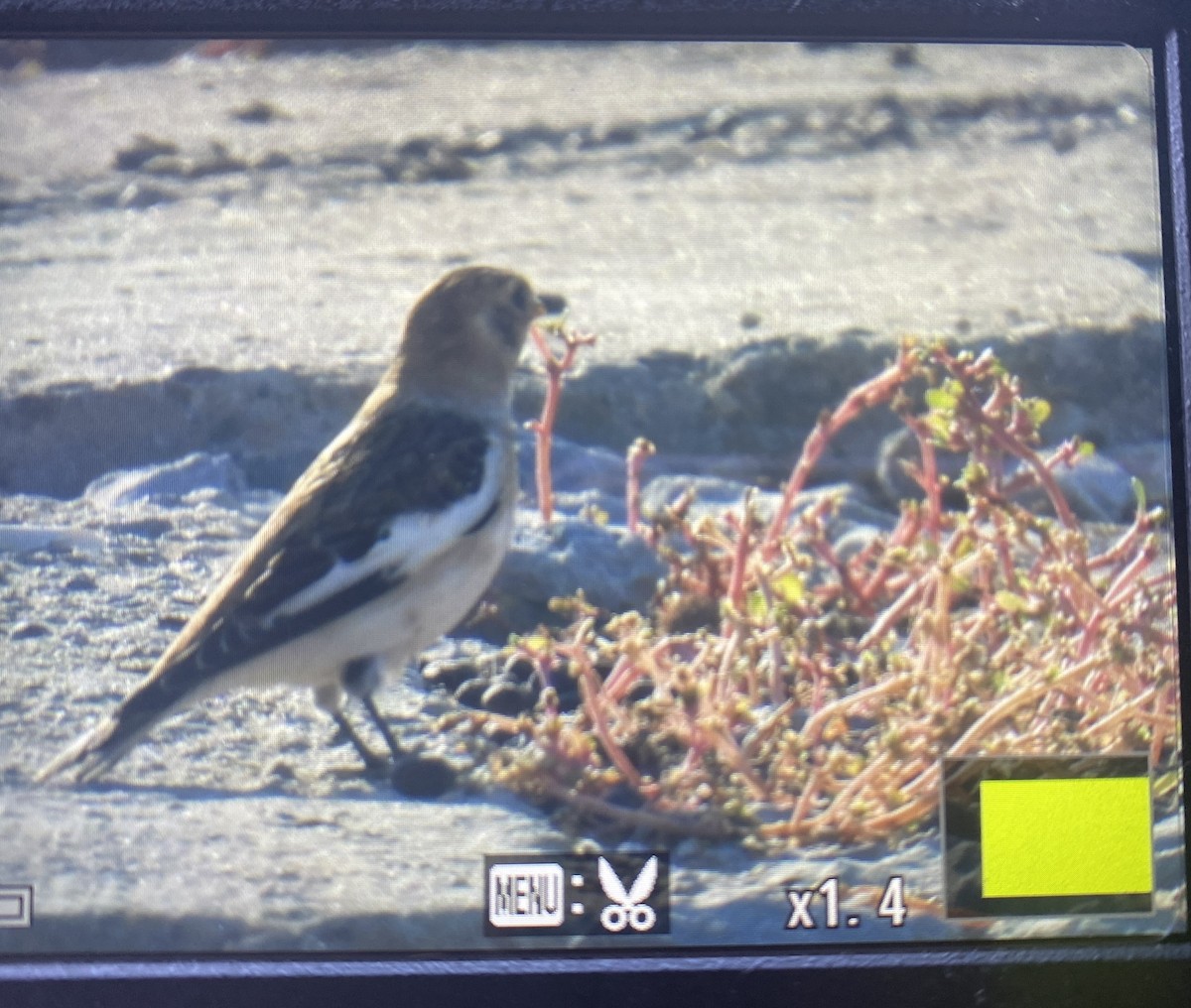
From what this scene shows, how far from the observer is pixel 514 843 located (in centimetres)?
126

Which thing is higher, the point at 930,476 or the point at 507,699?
the point at 930,476

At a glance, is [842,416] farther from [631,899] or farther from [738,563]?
[631,899]

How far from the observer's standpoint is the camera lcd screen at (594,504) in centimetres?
126

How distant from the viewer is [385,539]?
4.58 ft

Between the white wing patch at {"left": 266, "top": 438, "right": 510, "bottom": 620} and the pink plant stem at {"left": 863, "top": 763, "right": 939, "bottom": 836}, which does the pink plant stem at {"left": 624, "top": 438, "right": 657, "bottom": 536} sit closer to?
the white wing patch at {"left": 266, "top": 438, "right": 510, "bottom": 620}

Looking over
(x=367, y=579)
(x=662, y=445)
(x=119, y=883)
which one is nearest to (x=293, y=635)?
(x=367, y=579)

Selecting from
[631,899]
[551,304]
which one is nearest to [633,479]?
[551,304]

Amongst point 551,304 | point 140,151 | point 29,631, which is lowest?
point 29,631

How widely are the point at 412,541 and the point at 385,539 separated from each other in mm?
28

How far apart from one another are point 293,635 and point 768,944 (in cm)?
55

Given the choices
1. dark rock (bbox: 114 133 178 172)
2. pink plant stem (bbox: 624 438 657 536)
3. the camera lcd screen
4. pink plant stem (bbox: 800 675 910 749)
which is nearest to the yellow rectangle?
the camera lcd screen

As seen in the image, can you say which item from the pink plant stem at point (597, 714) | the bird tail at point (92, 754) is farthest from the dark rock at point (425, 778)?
the bird tail at point (92, 754)

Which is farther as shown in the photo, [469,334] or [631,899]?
[469,334]

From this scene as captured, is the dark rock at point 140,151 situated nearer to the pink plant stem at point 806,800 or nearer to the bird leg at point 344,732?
the bird leg at point 344,732
